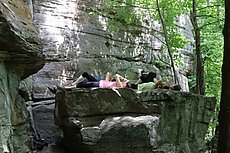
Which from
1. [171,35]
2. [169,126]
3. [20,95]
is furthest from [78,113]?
[171,35]

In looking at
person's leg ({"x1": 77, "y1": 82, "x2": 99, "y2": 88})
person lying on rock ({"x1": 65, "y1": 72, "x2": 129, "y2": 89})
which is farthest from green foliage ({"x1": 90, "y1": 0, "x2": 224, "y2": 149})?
person's leg ({"x1": 77, "y1": 82, "x2": 99, "y2": 88})

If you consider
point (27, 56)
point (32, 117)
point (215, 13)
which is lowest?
point (32, 117)

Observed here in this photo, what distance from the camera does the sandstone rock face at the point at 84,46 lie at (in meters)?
11.9

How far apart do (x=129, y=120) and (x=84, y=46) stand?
614 centimetres

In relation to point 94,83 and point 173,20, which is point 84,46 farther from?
point 94,83

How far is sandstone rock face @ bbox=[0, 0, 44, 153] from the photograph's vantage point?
19.8 feet

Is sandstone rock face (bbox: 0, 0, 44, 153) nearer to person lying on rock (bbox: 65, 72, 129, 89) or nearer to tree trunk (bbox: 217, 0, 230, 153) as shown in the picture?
person lying on rock (bbox: 65, 72, 129, 89)

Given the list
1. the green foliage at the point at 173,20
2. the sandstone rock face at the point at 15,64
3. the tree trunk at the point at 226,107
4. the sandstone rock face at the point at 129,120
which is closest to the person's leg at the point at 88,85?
the sandstone rock face at the point at 129,120

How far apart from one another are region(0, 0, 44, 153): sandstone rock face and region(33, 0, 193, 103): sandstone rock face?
11.8 feet

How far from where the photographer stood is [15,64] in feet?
23.6

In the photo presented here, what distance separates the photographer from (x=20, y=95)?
8039 millimetres

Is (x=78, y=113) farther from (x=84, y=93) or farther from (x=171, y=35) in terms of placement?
(x=171, y=35)

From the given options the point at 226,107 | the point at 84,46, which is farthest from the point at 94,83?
the point at 84,46

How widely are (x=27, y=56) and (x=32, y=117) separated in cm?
397
